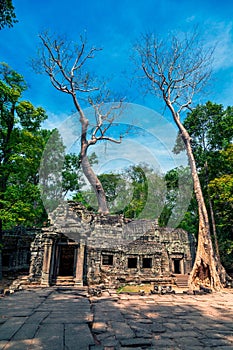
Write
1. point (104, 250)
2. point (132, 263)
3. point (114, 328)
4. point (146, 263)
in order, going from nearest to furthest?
point (114, 328)
point (104, 250)
point (132, 263)
point (146, 263)

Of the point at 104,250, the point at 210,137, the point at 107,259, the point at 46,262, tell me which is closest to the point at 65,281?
the point at 46,262

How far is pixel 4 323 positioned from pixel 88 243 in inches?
322

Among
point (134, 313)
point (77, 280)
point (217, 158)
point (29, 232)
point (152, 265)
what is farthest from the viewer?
point (217, 158)

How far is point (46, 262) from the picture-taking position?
11484 millimetres

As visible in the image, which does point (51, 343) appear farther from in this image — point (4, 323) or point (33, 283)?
point (33, 283)

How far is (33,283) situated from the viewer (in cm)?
1109

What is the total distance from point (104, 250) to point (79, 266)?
2.09 meters

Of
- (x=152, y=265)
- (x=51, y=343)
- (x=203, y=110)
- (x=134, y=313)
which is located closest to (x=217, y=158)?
(x=203, y=110)

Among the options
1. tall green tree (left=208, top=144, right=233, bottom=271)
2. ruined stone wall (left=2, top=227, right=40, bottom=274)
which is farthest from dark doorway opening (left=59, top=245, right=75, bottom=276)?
tall green tree (left=208, top=144, right=233, bottom=271)

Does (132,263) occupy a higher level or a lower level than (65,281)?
higher

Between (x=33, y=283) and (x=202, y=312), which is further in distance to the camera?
(x=33, y=283)

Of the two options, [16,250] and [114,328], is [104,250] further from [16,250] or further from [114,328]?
[114,328]

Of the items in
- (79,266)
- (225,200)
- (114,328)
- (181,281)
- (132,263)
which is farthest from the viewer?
(132,263)

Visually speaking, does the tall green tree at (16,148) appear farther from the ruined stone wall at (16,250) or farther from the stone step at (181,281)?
the stone step at (181,281)
